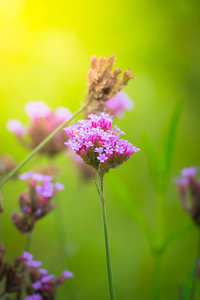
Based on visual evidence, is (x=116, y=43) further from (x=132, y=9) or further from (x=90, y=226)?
(x=90, y=226)

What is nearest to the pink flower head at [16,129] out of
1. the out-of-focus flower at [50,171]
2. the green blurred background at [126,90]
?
the out-of-focus flower at [50,171]

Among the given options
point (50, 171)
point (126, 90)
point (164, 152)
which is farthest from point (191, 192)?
point (126, 90)

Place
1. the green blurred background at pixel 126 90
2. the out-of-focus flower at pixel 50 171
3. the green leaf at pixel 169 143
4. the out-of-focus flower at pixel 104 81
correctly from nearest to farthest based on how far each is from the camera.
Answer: the out-of-focus flower at pixel 104 81 < the green leaf at pixel 169 143 < the out-of-focus flower at pixel 50 171 < the green blurred background at pixel 126 90

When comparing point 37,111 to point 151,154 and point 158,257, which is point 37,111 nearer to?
point 151,154

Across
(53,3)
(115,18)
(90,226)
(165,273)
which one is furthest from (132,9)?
(165,273)

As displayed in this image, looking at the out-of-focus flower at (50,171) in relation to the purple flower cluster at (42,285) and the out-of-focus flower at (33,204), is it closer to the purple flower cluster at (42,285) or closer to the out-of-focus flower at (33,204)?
the out-of-focus flower at (33,204)

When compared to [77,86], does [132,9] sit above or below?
above

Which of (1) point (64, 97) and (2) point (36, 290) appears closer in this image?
(2) point (36, 290)
